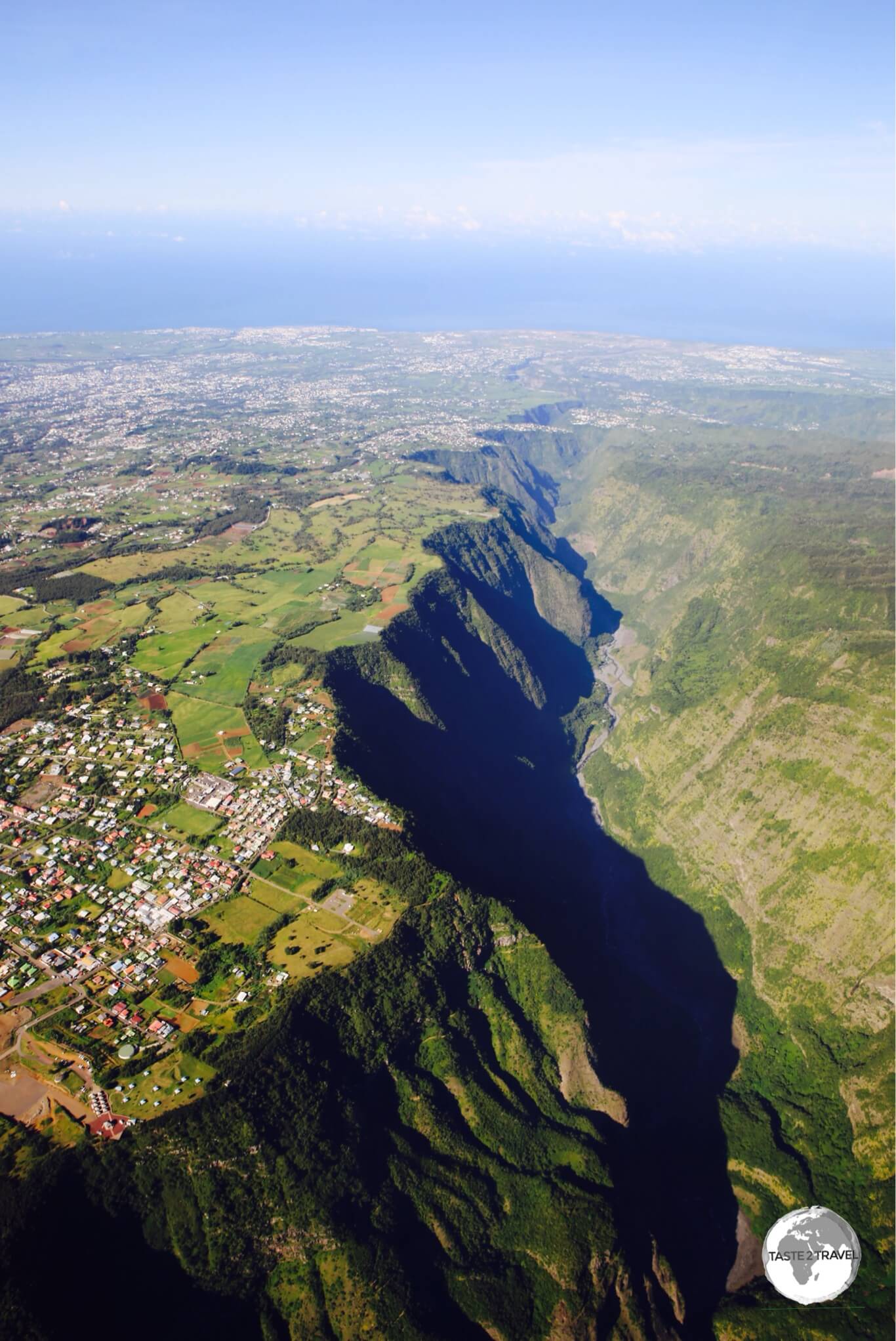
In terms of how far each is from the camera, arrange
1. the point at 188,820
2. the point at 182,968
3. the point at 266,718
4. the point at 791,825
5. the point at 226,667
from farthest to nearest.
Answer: the point at 226,667
the point at 791,825
the point at 266,718
the point at 188,820
the point at 182,968

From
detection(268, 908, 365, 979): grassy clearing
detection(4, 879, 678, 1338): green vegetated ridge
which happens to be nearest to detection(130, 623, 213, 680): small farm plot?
detection(268, 908, 365, 979): grassy clearing

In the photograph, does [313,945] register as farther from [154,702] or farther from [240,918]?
[154,702]

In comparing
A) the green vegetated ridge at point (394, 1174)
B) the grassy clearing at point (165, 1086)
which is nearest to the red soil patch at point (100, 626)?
the green vegetated ridge at point (394, 1174)

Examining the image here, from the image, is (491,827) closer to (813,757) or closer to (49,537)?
(813,757)

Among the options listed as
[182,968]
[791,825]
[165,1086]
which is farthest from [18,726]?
[791,825]

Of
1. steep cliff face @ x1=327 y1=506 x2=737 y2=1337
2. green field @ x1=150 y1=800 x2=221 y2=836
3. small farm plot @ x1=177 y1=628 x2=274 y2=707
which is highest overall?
small farm plot @ x1=177 y1=628 x2=274 y2=707

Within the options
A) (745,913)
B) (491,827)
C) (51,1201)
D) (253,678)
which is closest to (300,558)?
(253,678)

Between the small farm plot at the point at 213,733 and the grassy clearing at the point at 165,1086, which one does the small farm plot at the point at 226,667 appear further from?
the grassy clearing at the point at 165,1086

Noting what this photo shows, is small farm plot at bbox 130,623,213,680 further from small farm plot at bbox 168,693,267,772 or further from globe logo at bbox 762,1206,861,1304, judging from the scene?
globe logo at bbox 762,1206,861,1304

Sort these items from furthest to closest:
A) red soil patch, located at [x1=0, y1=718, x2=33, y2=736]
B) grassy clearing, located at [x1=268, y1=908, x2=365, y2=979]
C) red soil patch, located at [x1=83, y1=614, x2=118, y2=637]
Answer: red soil patch, located at [x1=83, y1=614, x2=118, y2=637]
red soil patch, located at [x1=0, y1=718, x2=33, y2=736]
grassy clearing, located at [x1=268, y1=908, x2=365, y2=979]
